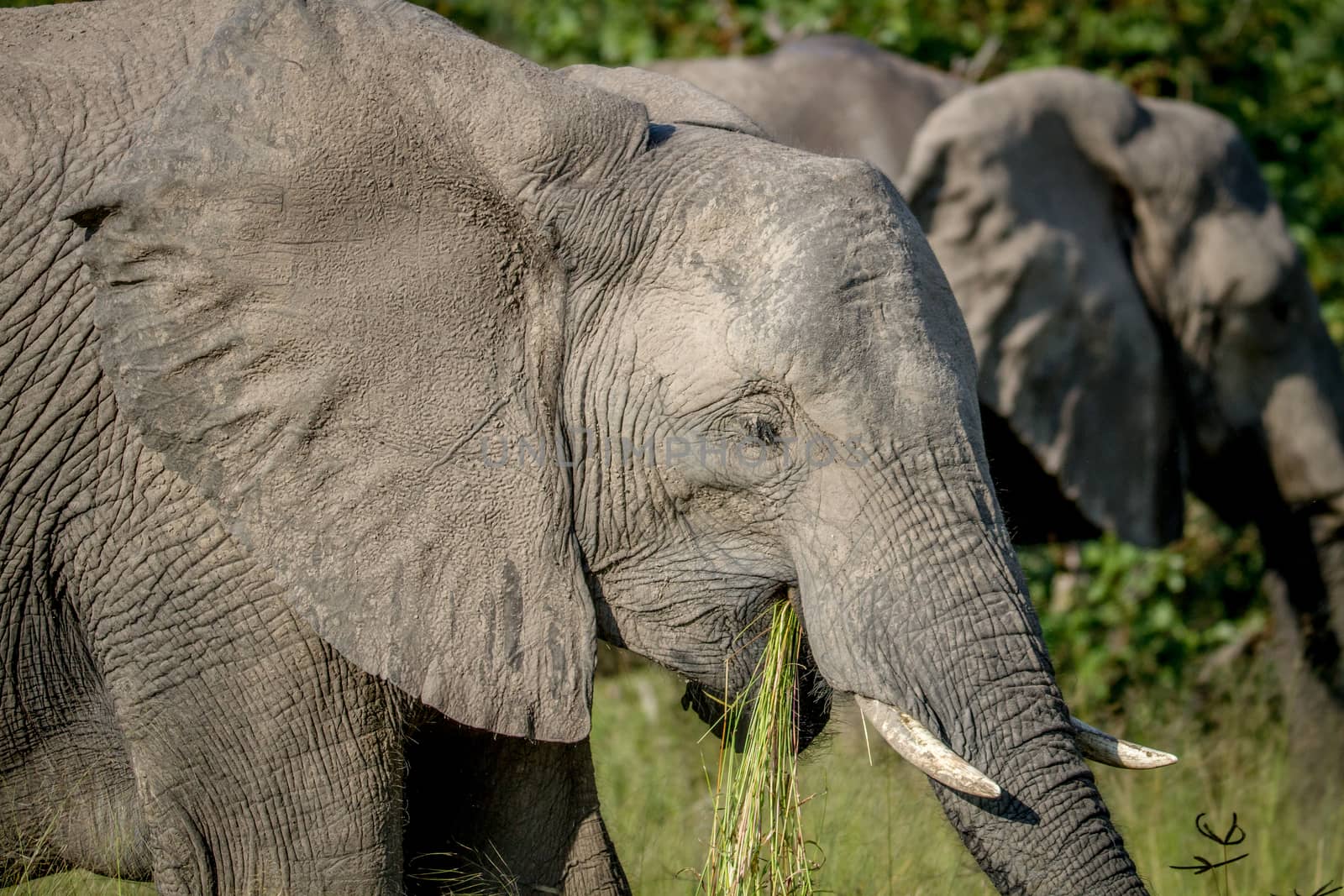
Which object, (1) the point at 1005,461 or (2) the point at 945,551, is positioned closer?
(2) the point at 945,551

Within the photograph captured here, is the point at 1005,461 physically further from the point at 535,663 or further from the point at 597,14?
the point at 535,663

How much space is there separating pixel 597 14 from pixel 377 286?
4969 mm

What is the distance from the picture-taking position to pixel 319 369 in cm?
244

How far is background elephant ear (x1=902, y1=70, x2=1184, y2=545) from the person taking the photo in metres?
5.34

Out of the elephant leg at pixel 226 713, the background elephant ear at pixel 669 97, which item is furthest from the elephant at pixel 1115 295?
the elephant leg at pixel 226 713

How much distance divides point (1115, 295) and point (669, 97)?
2992 mm

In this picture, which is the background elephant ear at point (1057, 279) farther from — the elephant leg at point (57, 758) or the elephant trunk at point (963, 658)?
the elephant leg at point (57, 758)

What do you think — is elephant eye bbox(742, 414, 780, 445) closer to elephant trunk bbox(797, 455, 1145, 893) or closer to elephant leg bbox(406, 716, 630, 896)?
elephant trunk bbox(797, 455, 1145, 893)

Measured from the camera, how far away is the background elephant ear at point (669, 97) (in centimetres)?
281

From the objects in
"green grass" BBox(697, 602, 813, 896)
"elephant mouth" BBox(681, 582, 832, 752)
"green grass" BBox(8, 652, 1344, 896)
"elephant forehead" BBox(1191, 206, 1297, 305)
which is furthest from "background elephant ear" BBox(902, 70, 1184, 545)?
"green grass" BBox(697, 602, 813, 896)

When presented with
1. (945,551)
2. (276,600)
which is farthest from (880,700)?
(276,600)

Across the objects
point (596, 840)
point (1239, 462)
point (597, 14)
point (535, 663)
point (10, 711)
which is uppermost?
point (535, 663)

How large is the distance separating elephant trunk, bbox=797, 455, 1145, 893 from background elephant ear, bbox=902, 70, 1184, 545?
300 centimetres

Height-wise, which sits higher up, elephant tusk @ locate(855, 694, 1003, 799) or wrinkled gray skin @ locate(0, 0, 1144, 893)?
wrinkled gray skin @ locate(0, 0, 1144, 893)
